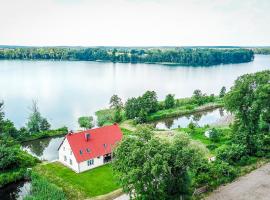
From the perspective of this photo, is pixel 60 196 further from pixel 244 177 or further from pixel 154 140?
pixel 244 177

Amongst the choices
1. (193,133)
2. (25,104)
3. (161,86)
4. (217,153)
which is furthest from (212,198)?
(161,86)

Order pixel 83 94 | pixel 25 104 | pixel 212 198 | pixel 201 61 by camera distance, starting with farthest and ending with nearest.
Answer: pixel 201 61
pixel 83 94
pixel 25 104
pixel 212 198

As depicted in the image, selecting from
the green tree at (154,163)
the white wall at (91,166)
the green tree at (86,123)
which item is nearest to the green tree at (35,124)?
the green tree at (86,123)

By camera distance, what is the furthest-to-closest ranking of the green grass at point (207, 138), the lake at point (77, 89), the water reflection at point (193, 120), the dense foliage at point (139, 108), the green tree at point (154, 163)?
the lake at point (77, 89)
the water reflection at point (193, 120)
the dense foliage at point (139, 108)
the green grass at point (207, 138)
the green tree at point (154, 163)

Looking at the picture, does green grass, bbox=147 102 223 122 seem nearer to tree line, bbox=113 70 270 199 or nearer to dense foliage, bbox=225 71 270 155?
dense foliage, bbox=225 71 270 155

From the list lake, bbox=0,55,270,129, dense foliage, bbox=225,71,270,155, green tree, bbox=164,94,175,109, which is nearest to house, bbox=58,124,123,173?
dense foliage, bbox=225,71,270,155

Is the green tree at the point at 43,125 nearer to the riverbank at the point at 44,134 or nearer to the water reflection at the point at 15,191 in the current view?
the riverbank at the point at 44,134

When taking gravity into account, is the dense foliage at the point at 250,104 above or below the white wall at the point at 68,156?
above
